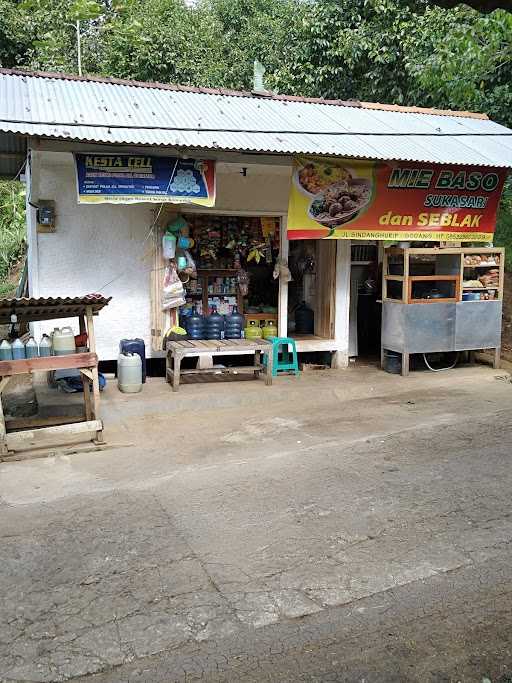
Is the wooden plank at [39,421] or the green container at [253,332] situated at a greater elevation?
the green container at [253,332]

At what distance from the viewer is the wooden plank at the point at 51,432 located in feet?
19.7

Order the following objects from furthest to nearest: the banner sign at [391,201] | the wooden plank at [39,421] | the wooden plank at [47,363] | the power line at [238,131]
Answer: the banner sign at [391,201] < the power line at [238,131] < the wooden plank at [39,421] < the wooden plank at [47,363]

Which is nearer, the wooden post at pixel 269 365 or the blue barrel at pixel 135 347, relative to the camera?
the blue barrel at pixel 135 347

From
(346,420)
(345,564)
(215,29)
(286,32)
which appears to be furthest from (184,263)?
(215,29)

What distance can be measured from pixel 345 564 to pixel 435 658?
0.98 m

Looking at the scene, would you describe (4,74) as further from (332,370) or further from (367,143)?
(332,370)

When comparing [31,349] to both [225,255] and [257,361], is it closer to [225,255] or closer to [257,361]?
[257,361]

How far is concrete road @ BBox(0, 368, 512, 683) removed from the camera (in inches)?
124

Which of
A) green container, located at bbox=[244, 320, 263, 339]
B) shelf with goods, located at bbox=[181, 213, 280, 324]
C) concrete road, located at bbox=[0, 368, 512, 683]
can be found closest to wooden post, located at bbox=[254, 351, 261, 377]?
green container, located at bbox=[244, 320, 263, 339]

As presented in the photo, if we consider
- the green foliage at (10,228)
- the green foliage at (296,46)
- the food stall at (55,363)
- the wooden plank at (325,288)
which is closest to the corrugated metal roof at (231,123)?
the green foliage at (296,46)

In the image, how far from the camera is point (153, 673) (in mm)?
3020

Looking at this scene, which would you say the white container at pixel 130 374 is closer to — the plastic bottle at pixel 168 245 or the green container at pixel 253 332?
the plastic bottle at pixel 168 245

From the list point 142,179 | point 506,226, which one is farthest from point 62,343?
point 506,226

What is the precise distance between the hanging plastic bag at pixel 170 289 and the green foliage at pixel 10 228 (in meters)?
7.53
